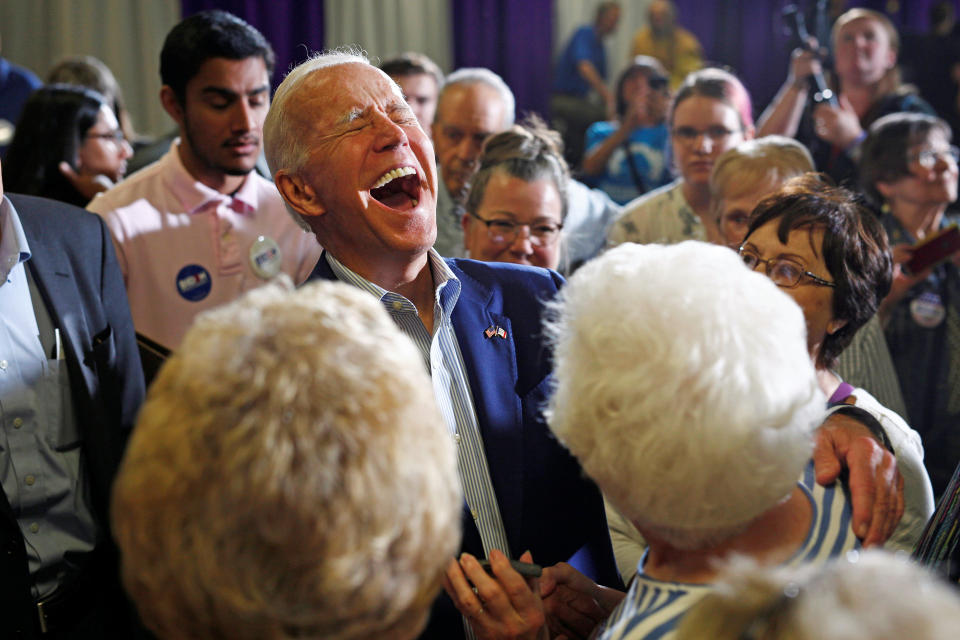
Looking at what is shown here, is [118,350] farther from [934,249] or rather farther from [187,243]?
[934,249]

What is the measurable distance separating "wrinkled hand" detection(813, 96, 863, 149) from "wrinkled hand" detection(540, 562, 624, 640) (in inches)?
108

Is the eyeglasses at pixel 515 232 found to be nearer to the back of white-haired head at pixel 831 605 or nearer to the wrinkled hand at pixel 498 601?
the wrinkled hand at pixel 498 601

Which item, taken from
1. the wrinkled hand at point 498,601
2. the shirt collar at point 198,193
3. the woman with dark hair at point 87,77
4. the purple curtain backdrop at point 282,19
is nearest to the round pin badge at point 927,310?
the wrinkled hand at point 498,601

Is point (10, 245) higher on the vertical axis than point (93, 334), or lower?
higher

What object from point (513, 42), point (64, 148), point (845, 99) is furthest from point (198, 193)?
point (513, 42)

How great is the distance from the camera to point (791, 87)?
12.0 feet

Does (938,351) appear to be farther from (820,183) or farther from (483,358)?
(483,358)

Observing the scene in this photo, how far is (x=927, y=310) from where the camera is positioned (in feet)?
8.64

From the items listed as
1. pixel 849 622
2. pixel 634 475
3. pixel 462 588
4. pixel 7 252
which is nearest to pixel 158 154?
pixel 7 252

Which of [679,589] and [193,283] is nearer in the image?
[679,589]

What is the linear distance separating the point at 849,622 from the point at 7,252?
1.68m

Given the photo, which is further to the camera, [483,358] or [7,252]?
[7,252]

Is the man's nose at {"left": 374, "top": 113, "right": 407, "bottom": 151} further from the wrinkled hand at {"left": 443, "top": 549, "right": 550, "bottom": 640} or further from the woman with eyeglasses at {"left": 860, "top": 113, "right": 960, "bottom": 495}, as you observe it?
the woman with eyeglasses at {"left": 860, "top": 113, "right": 960, "bottom": 495}

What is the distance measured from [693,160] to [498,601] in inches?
85.9
